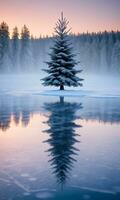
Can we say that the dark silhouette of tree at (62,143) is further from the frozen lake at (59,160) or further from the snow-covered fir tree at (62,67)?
the snow-covered fir tree at (62,67)

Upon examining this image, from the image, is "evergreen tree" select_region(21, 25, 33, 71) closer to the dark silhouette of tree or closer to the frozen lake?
the dark silhouette of tree

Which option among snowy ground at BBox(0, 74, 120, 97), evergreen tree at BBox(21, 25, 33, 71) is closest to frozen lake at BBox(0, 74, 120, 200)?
snowy ground at BBox(0, 74, 120, 97)

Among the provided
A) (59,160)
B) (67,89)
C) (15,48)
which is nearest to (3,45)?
(15,48)

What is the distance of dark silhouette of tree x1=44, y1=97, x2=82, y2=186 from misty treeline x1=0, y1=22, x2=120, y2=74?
6736cm

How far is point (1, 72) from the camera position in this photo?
88.8 m

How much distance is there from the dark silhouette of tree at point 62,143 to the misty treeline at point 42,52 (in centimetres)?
6736

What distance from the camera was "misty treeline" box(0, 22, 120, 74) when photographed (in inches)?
3633

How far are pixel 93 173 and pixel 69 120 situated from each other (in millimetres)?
7865

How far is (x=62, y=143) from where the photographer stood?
10156 millimetres

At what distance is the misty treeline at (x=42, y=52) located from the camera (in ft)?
303

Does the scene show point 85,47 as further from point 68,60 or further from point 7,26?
point 68,60

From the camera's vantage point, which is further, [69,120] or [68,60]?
[68,60]

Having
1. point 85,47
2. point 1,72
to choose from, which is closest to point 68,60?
point 1,72

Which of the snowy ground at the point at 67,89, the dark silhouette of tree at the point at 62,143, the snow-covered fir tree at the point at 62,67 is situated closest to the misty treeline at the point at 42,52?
the snowy ground at the point at 67,89
